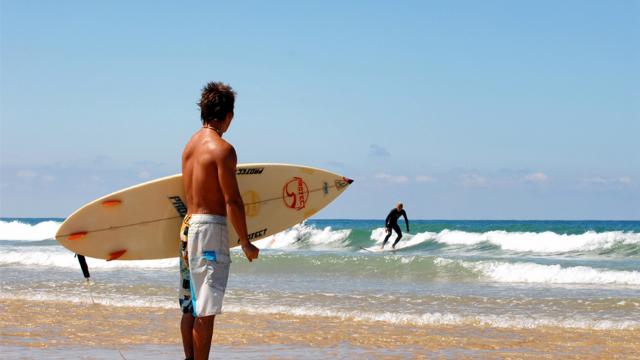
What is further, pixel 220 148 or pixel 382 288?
pixel 382 288

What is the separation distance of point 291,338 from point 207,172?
113 inches

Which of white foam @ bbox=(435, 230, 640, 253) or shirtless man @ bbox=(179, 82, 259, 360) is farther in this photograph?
white foam @ bbox=(435, 230, 640, 253)

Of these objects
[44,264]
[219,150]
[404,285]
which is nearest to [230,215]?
[219,150]

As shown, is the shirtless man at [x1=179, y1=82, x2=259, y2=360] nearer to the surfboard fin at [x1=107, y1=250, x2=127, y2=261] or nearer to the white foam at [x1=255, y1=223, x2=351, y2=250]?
the surfboard fin at [x1=107, y1=250, x2=127, y2=261]

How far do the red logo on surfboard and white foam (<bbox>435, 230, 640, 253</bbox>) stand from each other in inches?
700

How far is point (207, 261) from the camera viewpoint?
13.2 feet

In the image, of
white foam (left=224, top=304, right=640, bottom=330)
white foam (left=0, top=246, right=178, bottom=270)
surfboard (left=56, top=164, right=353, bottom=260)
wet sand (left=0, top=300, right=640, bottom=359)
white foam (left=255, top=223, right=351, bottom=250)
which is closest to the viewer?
surfboard (left=56, top=164, right=353, bottom=260)

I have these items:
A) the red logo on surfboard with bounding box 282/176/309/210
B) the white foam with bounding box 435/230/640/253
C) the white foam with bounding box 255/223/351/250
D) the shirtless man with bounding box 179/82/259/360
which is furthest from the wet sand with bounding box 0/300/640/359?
the white foam with bounding box 255/223/351/250

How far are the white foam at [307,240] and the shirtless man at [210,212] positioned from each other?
77.3ft

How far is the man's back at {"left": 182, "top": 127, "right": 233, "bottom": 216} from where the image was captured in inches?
158

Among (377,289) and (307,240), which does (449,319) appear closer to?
(377,289)

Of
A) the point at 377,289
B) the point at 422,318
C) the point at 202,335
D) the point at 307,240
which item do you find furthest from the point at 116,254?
the point at 307,240

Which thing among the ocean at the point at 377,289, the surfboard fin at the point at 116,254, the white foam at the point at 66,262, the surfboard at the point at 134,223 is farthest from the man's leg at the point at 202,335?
the white foam at the point at 66,262

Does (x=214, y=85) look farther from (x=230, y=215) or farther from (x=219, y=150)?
(x=230, y=215)
